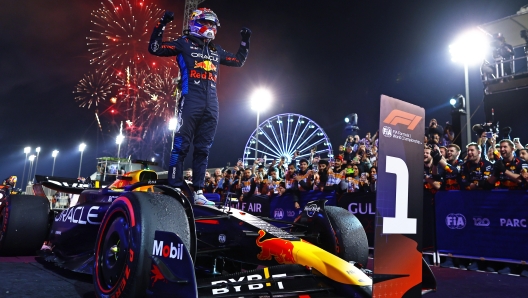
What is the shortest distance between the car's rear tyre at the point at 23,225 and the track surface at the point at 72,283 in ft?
0.53

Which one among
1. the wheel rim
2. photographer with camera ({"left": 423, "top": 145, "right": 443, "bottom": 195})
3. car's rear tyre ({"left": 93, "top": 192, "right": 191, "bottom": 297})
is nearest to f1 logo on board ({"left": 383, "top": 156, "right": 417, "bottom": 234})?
car's rear tyre ({"left": 93, "top": 192, "right": 191, "bottom": 297})

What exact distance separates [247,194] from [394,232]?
28.5 feet

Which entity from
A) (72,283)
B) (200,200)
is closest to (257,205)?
(200,200)

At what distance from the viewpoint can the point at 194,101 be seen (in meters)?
4.38

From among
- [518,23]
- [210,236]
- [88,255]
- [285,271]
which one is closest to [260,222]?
[210,236]

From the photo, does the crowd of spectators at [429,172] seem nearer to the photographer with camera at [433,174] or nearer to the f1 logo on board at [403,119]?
the photographer with camera at [433,174]

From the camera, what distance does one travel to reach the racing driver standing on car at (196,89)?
14.3ft

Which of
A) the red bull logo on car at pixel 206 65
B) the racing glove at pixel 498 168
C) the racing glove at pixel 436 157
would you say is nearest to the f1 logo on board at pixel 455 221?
the racing glove at pixel 498 168

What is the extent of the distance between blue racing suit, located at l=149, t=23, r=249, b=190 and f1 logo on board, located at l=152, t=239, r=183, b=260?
1645 mm

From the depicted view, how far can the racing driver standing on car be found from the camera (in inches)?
171

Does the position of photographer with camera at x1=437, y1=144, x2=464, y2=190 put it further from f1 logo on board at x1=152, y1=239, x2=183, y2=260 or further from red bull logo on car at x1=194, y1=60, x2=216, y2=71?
f1 logo on board at x1=152, y1=239, x2=183, y2=260

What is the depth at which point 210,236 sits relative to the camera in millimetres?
3977

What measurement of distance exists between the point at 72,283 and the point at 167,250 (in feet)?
6.49

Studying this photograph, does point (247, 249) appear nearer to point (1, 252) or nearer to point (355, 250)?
point (355, 250)
